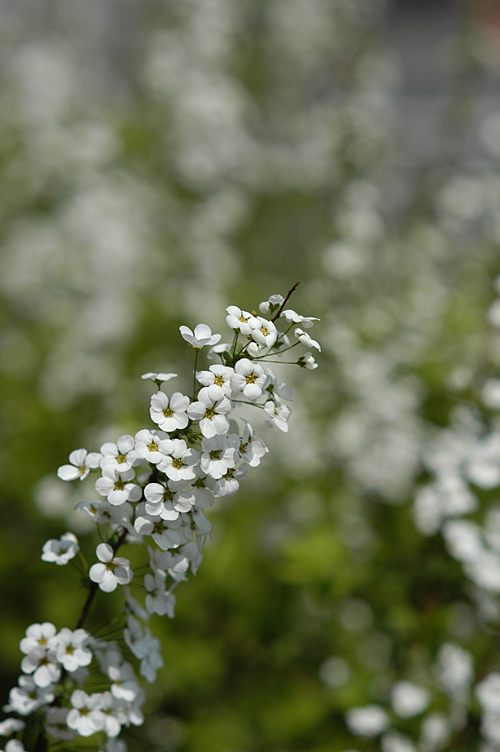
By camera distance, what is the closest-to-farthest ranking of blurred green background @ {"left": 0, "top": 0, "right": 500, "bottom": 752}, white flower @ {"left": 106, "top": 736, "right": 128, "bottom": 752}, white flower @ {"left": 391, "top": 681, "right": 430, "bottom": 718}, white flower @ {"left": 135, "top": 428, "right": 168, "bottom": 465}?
white flower @ {"left": 135, "top": 428, "right": 168, "bottom": 465} < white flower @ {"left": 106, "top": 736, "right": 128, "bottom": 752} < white flower @ {"left": 391, "top": 681, "right": 430, "bottom": 718} < blurred green background @ {"left": 0, "top": 0, "right": 500, "bottom": 752}

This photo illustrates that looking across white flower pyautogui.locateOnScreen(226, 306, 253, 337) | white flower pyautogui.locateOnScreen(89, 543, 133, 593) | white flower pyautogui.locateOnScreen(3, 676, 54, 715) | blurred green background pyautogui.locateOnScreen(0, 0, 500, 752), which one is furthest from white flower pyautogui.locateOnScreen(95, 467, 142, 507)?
blurred green background pyautogui.locateOnScreen(0, 0, 500, 752)

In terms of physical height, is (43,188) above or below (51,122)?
below

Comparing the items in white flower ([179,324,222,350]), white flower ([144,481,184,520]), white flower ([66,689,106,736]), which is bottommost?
white flower ([66,689,106,736])

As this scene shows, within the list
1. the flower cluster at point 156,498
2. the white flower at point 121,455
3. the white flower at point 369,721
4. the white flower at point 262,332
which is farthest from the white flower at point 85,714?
the white flower at point 369,721

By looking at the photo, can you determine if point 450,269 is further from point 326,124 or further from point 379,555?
point 379,555

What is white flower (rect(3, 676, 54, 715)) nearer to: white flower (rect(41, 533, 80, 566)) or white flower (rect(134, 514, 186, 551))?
white flower (rect(41, 533, 80, 566))

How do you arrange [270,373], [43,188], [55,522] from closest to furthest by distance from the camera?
[270,373] → [55,522] → [43,188]

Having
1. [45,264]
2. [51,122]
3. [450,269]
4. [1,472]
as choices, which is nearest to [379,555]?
[1,472]
